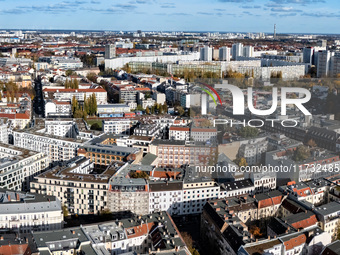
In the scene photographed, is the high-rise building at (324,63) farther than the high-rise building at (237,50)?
No

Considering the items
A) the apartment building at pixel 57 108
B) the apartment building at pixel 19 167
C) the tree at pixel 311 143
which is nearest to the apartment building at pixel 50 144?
the apartment building at pixel 19 167

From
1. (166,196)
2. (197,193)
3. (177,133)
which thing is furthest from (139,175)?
(177,133)

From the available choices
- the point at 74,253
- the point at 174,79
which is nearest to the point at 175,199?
the point at 74,253

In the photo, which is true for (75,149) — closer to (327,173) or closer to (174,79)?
(327,173)

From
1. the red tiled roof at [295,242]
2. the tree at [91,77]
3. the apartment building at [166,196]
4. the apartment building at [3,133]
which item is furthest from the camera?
the tree at [91,77]

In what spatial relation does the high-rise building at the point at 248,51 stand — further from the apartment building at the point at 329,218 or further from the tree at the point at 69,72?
the apartment building at the point at 329,218

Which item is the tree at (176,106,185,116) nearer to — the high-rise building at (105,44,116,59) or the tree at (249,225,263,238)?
the tree at (249,225,263,238)
